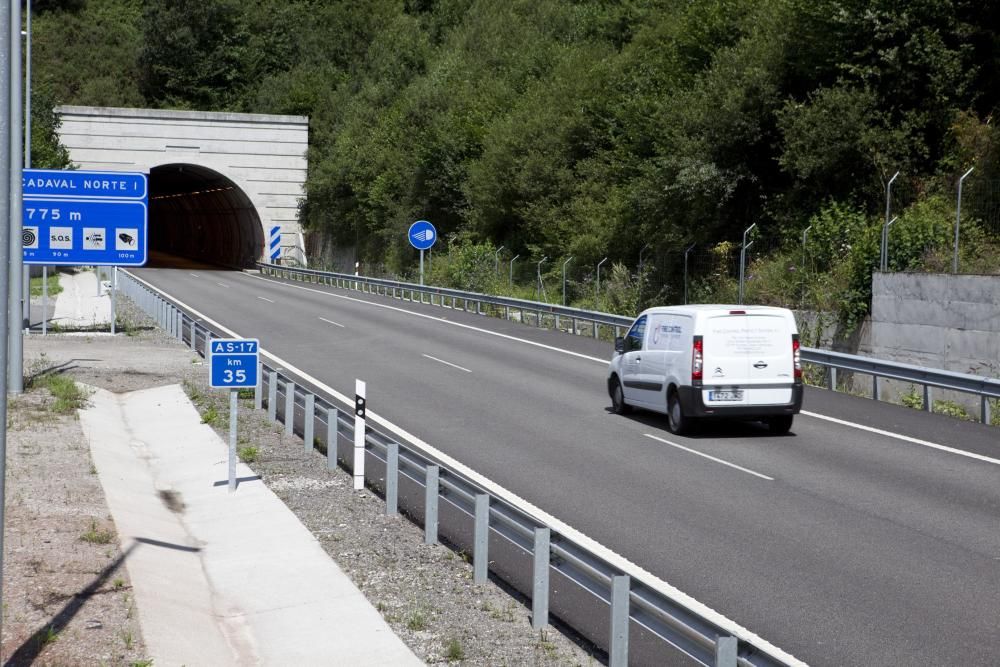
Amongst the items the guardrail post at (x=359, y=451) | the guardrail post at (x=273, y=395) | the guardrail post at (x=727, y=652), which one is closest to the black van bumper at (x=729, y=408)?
the guardrail post at (x=359, y=451)

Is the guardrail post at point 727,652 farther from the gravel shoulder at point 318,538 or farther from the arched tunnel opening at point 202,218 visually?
the arched tunnel opening at point 202,218

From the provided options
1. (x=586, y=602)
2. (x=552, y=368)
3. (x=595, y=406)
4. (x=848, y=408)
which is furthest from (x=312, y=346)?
(x=586, y=602)

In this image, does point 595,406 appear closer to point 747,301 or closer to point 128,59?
point 747,301

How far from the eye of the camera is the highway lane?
8.60m

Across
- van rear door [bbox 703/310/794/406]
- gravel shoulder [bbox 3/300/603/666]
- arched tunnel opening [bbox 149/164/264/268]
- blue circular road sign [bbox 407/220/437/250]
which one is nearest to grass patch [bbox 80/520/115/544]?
gravel shoulder [bbox 3/300/603/666]

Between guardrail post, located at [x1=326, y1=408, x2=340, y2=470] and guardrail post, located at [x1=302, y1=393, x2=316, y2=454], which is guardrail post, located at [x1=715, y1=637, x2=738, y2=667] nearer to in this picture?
guardrail post, located at [x1=326, y1=408, x2=340, y2=470]

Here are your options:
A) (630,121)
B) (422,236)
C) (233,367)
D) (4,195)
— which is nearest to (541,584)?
(4,195)

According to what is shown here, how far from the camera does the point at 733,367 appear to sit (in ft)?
54.1

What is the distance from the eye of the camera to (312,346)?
94.5 feet

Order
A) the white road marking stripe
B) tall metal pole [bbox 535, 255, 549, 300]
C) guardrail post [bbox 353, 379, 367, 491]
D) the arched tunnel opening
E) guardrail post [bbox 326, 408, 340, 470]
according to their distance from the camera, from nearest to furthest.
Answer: guardrail post [bbox 353, 379, 367, 491]
guardrail post [bbox 326, 408, 340, 470]
the white road marking stripe
tall metal pole [bbox 535, 255, 549, 300]
the arched tunnel opening

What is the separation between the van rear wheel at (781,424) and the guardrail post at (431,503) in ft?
25.5

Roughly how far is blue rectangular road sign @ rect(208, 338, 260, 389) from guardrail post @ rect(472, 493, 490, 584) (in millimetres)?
4807

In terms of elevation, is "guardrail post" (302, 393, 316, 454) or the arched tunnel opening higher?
the arched tunnel opening

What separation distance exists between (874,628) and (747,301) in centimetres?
2372
